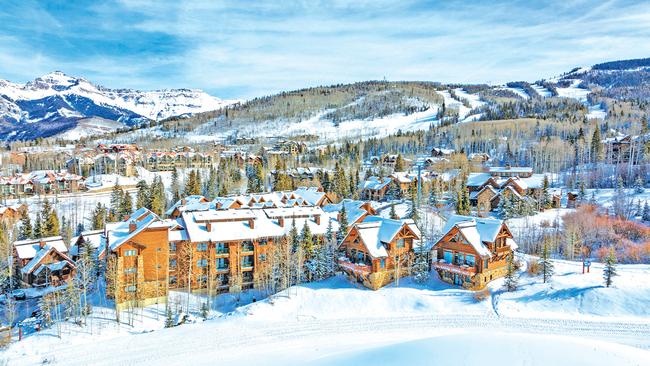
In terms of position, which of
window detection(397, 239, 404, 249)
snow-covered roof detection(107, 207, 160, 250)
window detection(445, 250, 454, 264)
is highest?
snow-covered roof detection(107, 207, 160, 250)

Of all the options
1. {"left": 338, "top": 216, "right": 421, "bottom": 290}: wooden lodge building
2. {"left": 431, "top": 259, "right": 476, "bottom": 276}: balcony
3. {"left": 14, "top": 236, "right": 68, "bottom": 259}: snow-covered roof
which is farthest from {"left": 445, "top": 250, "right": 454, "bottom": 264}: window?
{"left": 14, "top": 236, "right": 68, "bottom": 259}: snow-covered roof

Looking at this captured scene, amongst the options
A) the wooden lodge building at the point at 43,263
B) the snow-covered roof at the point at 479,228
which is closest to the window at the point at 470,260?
the snow-covered roof at the point at 479,228

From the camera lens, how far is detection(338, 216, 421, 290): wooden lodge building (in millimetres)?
34656

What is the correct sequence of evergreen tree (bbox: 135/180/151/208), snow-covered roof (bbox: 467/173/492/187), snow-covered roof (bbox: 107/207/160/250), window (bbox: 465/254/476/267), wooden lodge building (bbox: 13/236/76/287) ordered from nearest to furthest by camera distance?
window (bbox: 465/254/476/267) → snow-covered roof (bbox: 107/207/160/250) → wooden lodge building (bbox: 13/236/76/287) → evergreen tree (bbox: 135/180/151/208) → snow-covered roof (bbox: 467/173/492/187)

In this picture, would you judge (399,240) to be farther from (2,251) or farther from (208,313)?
(2,251)

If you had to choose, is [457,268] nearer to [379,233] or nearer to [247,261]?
[379,233]

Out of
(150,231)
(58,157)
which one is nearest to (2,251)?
(150,231)

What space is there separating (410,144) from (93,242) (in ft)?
362

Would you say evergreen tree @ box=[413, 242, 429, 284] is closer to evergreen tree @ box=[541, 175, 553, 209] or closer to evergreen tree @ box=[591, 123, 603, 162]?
evergreen tree @ box=[541, 175, 553, 209]

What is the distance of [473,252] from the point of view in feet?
108

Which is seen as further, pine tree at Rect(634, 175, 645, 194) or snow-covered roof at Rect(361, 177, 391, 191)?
snow-covered roof at Rect(361, 177, 391, 191)

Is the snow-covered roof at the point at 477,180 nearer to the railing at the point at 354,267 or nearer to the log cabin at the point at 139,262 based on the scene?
the railing at the point at 354,267

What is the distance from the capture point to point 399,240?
119 feet

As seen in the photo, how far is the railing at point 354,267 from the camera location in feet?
114
